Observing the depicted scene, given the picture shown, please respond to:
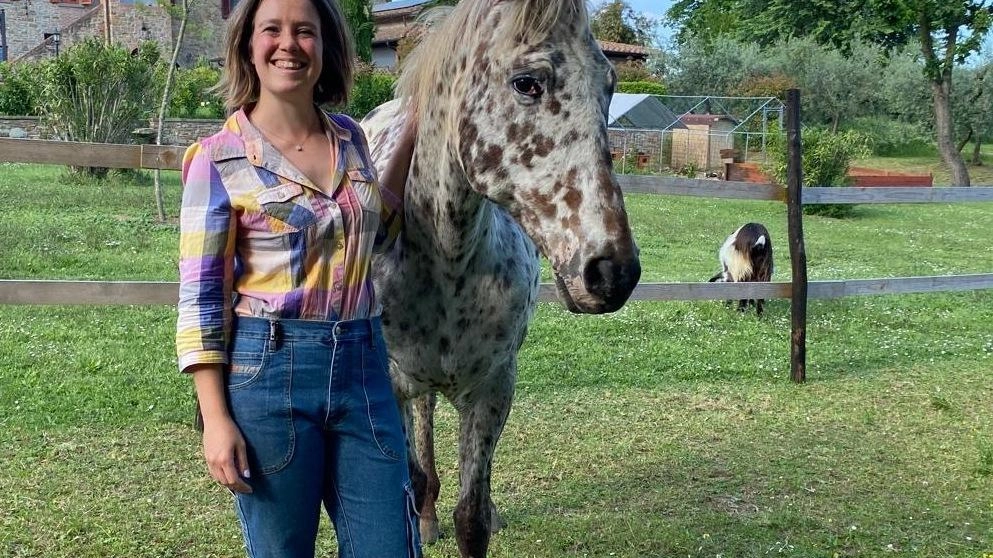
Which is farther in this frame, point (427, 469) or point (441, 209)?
point (427, 469)

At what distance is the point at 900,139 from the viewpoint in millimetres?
30828

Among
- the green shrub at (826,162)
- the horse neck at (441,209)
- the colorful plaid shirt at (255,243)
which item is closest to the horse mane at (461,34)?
the horse neck at (441,209)

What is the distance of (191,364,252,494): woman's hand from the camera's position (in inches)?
60.0

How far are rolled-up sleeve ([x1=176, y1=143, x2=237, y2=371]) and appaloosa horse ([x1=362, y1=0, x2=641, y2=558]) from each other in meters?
0.59

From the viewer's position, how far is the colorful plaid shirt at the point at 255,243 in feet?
5.03

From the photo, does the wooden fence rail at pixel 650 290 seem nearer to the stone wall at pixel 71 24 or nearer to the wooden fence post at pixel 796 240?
the wooden fence post at pixel 796 240

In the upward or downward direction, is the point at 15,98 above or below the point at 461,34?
above

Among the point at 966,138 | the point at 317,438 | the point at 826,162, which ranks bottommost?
the point at 317,438

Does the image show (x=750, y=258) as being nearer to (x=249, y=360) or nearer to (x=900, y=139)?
(x=249, y=360)

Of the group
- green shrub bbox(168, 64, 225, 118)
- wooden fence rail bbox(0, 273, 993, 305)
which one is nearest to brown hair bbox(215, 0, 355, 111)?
wooden fence rail bbox(0, 273, 993, 305)

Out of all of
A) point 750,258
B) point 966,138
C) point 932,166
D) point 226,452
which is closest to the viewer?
point 226,452

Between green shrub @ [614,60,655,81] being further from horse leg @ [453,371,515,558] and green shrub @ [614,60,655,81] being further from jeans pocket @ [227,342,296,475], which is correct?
jeans pocket @ [227,342,296,475]

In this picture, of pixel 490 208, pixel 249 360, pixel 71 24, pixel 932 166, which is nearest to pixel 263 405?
pixel 249 360

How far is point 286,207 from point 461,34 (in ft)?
2.27
